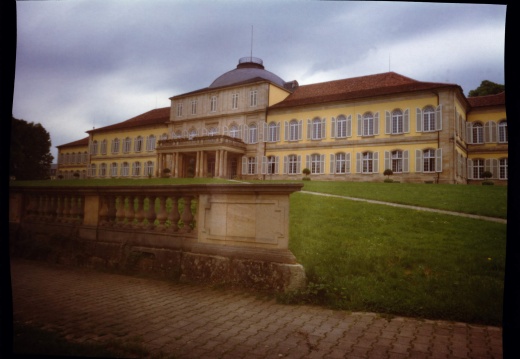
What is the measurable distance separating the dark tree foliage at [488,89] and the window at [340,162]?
2.13 meters

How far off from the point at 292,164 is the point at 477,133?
2698 millimetres

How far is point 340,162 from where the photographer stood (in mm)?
5113

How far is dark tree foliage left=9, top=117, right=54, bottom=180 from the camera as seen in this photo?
10.1ft

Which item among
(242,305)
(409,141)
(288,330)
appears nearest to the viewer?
(288,330)

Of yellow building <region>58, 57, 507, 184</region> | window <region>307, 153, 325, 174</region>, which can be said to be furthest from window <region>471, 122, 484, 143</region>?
window <region>307, 153, 325, 174</region>

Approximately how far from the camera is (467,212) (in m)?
3.65

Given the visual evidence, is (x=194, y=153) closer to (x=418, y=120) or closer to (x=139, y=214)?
(x=139, y=214)

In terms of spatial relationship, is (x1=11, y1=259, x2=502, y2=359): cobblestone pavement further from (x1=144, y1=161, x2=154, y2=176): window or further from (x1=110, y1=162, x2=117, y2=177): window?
(x1=144, y1=161, x2=154, y2=176): window

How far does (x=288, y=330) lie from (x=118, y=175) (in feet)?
12.1

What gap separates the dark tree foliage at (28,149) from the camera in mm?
3074

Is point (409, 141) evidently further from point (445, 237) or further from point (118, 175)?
point (118, 175)

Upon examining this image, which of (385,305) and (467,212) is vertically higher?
(467,212)

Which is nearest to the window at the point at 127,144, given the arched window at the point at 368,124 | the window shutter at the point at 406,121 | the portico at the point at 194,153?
the portico at the point at 194,153

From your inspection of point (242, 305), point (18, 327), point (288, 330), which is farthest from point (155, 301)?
point (288, 330)
